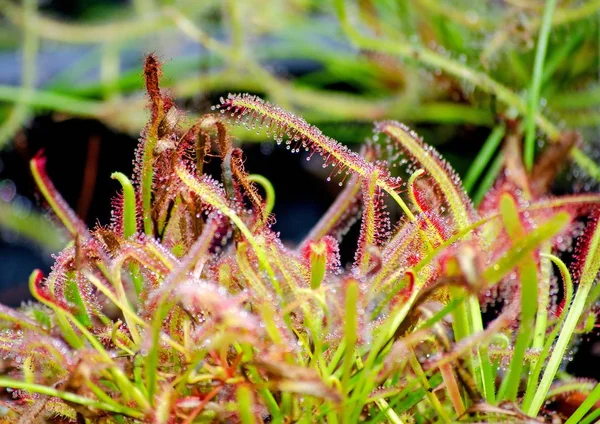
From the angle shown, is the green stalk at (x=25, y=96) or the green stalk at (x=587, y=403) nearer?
the green stalk at (x=587, y=403)

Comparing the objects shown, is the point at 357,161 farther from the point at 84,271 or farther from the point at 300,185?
the point at 300,185

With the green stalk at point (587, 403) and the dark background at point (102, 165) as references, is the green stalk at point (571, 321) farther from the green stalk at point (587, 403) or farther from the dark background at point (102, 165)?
the dark background at point (102, 165)

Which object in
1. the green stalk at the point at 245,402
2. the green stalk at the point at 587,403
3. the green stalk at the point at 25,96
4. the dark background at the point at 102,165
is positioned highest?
the green stalk at the point at 25,96

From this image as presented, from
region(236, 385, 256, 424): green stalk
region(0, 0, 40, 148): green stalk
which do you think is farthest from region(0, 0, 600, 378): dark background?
region(236, 385, 256, 424): green stalk

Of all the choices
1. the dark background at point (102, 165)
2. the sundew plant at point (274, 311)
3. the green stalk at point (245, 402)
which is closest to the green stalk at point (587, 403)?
the sundew plant at point (274, 311)

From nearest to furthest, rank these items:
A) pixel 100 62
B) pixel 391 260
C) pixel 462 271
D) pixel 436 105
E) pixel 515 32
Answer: pixel 462 271 < pixel 391 260 < pixel 515 32 < pixel 436 105 < pixel 100 62

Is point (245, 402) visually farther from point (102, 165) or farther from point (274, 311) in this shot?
point (102, 165)

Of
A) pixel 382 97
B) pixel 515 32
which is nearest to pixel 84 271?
pixel 515 32

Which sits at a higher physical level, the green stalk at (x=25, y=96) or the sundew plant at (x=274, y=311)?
the green stalk at (x=25, y=96)

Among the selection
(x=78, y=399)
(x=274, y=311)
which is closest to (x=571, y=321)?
(x=274, y=311)
